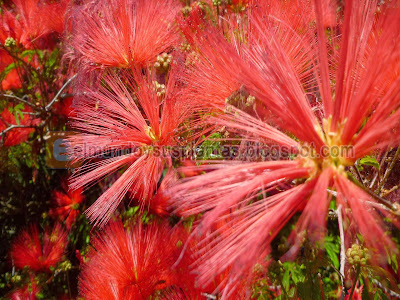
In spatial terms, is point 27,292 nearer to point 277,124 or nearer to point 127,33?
point 127,33

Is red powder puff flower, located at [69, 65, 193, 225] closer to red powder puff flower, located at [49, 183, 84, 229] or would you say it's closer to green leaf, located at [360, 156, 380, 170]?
green leaf, located at [360, 156, 380, 170]

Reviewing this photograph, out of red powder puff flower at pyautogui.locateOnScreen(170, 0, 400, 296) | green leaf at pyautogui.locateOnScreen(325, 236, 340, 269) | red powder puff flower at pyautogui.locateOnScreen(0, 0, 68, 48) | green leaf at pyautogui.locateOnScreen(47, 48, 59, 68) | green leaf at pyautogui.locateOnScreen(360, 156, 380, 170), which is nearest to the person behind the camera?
red powder puff flower at pyautogui.locateOnScreen(170, 0, 400, 296)

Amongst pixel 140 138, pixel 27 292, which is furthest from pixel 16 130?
pixel 140 138

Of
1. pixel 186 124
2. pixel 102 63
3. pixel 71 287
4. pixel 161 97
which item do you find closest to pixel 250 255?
pixel 186 124

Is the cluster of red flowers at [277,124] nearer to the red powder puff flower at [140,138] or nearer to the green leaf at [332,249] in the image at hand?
the red powder puff flower at [140,138]

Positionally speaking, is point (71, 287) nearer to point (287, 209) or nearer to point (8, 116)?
point (8, 116)

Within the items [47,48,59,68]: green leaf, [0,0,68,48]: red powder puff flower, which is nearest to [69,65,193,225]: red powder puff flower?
[0,0,68,48]: red powder puff flower

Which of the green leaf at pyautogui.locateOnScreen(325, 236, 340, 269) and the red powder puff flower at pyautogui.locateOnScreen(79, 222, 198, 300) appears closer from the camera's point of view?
the red powder puff flower at pyautogui.locateOnScreen(79, 222, 198, 300)
